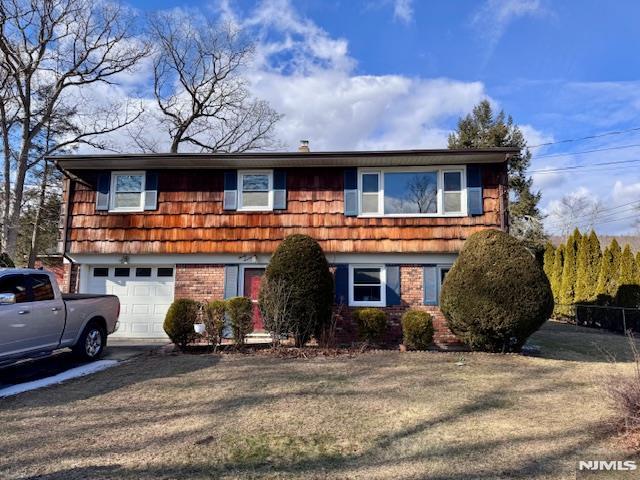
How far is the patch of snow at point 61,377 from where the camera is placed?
22.1ft

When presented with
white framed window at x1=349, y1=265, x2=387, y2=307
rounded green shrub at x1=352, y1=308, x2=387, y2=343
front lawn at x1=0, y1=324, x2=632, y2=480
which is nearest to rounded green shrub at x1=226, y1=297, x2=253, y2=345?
front lawn at x1=0, y1=324, x2=632, y2=480

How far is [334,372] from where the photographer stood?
7.59 meters

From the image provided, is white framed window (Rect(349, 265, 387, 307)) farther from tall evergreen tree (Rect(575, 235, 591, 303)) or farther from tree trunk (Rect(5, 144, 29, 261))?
tree trunk (Rect(5, 144, 29, 261))

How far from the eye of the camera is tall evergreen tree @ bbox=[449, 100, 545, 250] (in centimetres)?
2641

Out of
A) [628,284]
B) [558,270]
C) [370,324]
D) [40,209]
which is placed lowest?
[370,324]

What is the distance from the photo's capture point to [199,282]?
12.4 metres

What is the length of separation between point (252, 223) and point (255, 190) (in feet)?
3.09

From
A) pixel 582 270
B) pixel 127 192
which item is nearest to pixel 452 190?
pixel 127 192

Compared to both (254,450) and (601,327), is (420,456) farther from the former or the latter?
(601,327)

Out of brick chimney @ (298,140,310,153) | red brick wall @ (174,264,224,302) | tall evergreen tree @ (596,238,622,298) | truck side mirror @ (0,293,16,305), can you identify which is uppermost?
brick chimney @ (298,140,310,153)

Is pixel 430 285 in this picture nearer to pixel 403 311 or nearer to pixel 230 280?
pixel 403 311

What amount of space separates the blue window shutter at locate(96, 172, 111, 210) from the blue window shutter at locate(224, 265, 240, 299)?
12.6ft

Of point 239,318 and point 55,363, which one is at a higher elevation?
point 239,318

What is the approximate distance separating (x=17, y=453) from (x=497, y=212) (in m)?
10.9
